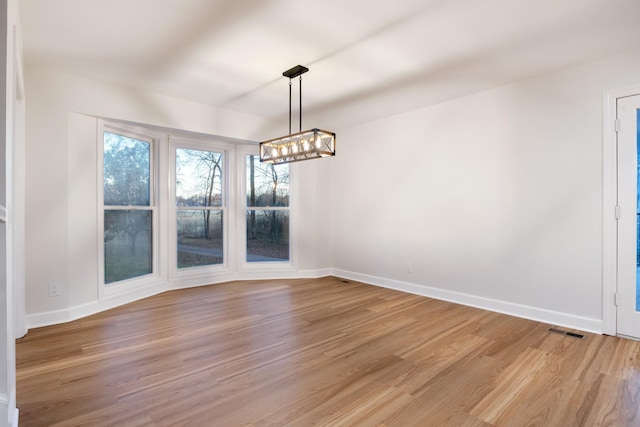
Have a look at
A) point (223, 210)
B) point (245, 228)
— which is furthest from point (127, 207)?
Result: point (245, 228)

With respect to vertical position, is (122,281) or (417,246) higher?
(417,246)

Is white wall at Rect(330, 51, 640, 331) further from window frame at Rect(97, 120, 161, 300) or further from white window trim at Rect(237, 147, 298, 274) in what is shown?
window frame at Rect(97, 120, 161, 300)

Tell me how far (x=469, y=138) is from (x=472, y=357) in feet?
8.16

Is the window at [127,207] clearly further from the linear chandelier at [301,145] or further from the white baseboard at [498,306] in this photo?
the white baseboard at [498,306]

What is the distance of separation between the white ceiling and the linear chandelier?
1.66 ft

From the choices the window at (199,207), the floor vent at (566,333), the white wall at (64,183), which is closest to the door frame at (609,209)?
the floor vent at (566,333)

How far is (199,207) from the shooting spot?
498 cm

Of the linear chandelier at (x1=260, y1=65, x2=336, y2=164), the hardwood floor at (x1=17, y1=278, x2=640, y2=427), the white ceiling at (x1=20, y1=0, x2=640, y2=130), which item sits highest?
the white ceiling at (x1=20, y1=0, x2=640, y2=130)


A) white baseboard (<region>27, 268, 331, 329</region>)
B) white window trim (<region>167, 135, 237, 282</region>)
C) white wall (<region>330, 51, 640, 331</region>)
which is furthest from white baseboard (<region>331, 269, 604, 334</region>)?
white window trim (<region>167, 135, 237, 282</region>)

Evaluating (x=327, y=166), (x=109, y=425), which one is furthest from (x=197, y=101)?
(x=109, y=425)

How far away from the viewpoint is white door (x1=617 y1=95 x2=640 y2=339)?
2.92 meters

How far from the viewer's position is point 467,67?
3.19 m

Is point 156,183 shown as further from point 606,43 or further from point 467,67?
point 606,43

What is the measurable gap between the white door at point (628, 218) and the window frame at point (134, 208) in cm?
512
